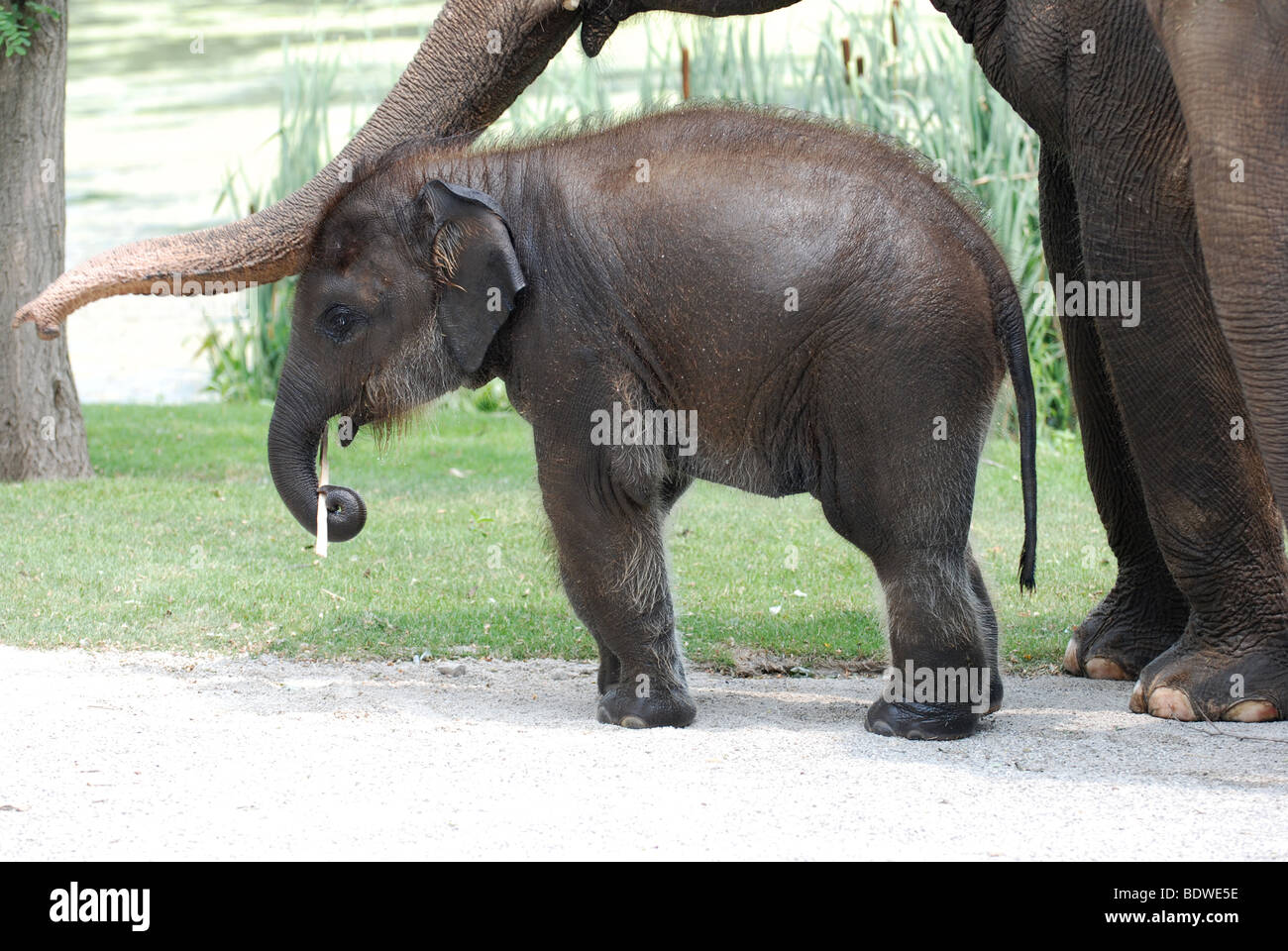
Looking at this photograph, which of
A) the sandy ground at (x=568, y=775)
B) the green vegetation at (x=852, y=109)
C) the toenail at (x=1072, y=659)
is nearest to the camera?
the sandy ground at (x=568, y=775)

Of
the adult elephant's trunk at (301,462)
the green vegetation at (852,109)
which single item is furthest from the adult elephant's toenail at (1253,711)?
the green vegetation at (852,109)

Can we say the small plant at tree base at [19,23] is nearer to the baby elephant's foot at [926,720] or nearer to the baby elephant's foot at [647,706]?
the baby elephant's foot at [647,706]

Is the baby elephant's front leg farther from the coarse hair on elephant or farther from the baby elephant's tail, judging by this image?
the coarse hair on elephant

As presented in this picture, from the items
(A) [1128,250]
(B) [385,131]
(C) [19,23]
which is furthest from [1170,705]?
(C) [19,23]

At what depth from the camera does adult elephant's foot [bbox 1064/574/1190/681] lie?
642 cm

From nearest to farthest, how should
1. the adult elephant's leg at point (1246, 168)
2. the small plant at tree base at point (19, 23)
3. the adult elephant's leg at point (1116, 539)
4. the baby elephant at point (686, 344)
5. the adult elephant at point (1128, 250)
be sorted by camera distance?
the adult elephant's leg at point (1246, 168) → the baby elephant at point (686, 344) → the adult elephant at point (1128, 250) → the adult elephant's leg at point (1116, 539) → the small plant at tree base at point (19, 23)

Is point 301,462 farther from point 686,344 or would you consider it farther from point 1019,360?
point 1019,360

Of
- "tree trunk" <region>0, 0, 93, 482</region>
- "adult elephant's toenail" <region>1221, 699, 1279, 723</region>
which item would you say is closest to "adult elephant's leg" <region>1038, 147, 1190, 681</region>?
"adult elephant's toenail" <region>1221, 699, 1279, 723</region>

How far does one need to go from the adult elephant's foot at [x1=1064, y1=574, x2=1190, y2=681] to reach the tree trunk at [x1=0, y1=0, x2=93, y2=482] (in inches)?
231

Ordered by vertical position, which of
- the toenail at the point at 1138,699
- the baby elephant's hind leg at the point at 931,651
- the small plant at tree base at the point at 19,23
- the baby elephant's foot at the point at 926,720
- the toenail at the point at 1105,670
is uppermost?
the small plant at tree base at the point at 19,23

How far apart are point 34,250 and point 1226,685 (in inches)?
267

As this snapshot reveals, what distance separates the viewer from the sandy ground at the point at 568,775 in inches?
168

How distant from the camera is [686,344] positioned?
17.7ft

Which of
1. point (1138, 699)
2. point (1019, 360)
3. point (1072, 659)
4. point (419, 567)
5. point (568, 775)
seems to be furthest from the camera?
point (419, 567)
